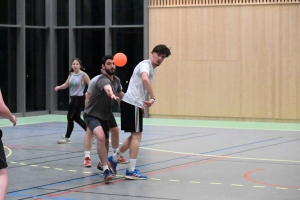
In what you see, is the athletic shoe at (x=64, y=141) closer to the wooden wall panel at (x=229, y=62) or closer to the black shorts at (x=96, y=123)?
the black shorts at (x=96, y=123)

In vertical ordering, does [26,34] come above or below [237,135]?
above

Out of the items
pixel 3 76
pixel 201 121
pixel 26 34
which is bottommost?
pixel 201 121

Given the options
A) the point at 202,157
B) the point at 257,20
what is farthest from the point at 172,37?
the point at 202,157

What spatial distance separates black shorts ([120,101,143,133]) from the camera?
10227 millimetres

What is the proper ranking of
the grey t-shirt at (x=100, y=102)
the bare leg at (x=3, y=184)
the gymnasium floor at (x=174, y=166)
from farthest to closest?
the grey t-shirt at (x=100, y=102) < the gymnasium floor at (x=174, y=166) < the bare leg at (x=3, y=184)

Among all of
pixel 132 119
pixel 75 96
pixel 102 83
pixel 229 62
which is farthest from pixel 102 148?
pixel 229 62

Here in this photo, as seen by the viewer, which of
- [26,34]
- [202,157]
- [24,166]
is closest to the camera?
[24,166]

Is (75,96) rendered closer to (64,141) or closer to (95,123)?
(64,141)

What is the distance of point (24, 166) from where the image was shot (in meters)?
11.6

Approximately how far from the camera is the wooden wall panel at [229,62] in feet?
69.2

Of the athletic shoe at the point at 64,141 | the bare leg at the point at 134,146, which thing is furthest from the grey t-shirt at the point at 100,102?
the athletic shoe at the point at 64,141

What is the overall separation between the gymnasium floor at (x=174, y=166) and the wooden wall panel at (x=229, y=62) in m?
2.74

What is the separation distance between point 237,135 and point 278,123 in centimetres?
419

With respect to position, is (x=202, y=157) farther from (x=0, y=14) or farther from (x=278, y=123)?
(x=0, y=14)
